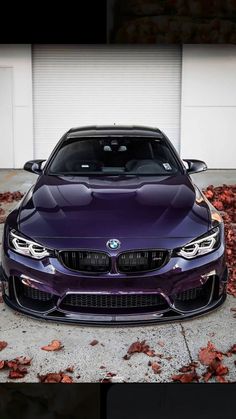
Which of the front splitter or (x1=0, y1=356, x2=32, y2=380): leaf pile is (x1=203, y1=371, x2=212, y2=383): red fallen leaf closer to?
the front splitter

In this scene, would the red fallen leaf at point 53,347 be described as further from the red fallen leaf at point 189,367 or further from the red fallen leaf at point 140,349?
the red fallen leaf at point 189,367

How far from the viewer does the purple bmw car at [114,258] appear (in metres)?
3.92

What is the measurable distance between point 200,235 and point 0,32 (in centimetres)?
1021

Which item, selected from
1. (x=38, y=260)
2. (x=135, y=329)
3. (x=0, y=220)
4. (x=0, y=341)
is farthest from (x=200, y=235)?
(x=0, y=220)

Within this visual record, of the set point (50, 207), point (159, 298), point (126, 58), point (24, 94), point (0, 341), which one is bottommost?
point (0, 341)

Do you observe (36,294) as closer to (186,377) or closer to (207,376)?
(186,377)

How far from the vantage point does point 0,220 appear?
313 inches

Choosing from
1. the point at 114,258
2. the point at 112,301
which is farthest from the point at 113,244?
the point at 112,301

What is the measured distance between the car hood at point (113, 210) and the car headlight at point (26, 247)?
0.05 metres

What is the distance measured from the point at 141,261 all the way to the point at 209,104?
1030 centimetres

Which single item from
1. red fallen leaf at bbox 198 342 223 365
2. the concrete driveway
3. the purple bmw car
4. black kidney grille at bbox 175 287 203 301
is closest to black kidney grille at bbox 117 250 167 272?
the purple bmw car

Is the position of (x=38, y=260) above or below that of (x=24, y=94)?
below

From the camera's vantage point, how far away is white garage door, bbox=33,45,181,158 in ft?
44.5

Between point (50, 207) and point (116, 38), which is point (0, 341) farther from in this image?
point (116, 38)
